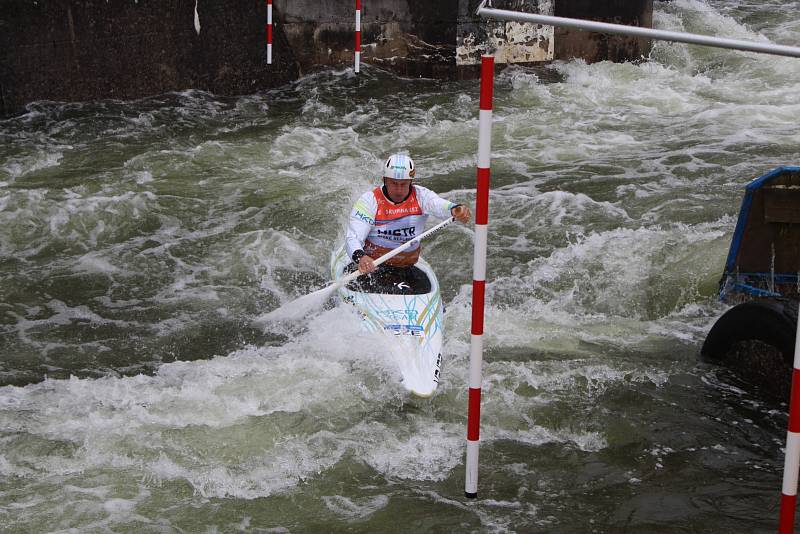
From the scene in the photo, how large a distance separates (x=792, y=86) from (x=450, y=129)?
4.90 m

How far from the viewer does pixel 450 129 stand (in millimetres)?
11078

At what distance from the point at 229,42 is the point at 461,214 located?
649cm

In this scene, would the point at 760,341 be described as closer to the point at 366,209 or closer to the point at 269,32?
the point at 366,209

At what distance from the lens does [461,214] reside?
5938 millimetres

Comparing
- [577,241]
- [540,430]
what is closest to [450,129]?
[577,241]

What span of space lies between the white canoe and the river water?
0.13 m

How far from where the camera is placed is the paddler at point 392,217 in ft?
19.9

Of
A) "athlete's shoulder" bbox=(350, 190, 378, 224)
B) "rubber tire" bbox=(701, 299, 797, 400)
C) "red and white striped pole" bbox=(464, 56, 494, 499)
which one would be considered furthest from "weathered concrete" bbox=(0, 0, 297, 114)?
"red and white striped pole" bbox=(464, 56, 494, 499)

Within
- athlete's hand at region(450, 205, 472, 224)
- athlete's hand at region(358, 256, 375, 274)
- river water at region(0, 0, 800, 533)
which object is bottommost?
river water at region(0, 0, 800, 533)

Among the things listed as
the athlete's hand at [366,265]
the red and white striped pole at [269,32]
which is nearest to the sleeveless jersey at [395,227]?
the athlete's hand at [366,265]

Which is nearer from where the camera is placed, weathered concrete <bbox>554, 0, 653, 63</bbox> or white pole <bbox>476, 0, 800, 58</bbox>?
white pole <bbox>476, 0, 800, 58</bbox>

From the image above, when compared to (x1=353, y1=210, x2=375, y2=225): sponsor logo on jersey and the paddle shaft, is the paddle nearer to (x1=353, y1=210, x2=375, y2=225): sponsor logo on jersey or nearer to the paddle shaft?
the paddle shaft

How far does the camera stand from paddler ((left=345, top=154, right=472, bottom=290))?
607 centimetres

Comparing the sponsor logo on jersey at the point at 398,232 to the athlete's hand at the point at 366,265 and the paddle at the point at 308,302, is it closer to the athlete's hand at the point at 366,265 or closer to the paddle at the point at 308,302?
the paddle at the point at 308,302
